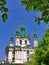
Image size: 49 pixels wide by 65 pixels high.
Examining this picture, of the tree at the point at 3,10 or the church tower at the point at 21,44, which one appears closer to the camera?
the tree at the point at 3,10

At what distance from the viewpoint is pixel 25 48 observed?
262 feet

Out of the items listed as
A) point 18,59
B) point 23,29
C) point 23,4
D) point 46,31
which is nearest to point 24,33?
point 23,29

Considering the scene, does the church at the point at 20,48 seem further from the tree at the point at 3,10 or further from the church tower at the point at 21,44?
the tree at the point at 3,10

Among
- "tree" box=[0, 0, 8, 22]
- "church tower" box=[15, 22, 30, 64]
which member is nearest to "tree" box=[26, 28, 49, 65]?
"tree" box=[0, 0, 8, 22]

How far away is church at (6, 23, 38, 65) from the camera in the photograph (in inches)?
3123

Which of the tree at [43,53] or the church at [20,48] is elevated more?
the tree at [43,53]

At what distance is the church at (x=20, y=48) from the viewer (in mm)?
79312

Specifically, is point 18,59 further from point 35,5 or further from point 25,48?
point 35,5

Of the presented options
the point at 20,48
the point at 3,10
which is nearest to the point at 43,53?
the point at 3,10

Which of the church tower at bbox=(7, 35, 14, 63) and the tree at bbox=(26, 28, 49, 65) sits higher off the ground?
→ the tree at bbox=(26, 28, 49, 65)

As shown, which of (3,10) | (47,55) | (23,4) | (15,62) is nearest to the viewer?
(3,10)

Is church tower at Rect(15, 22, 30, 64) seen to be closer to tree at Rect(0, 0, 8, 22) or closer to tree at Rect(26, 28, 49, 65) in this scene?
tree at Rect(26, 28, 49, 65)

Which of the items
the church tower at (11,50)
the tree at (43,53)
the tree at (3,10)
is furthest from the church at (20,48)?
the tree at (3,10)

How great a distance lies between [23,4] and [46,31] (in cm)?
2809
